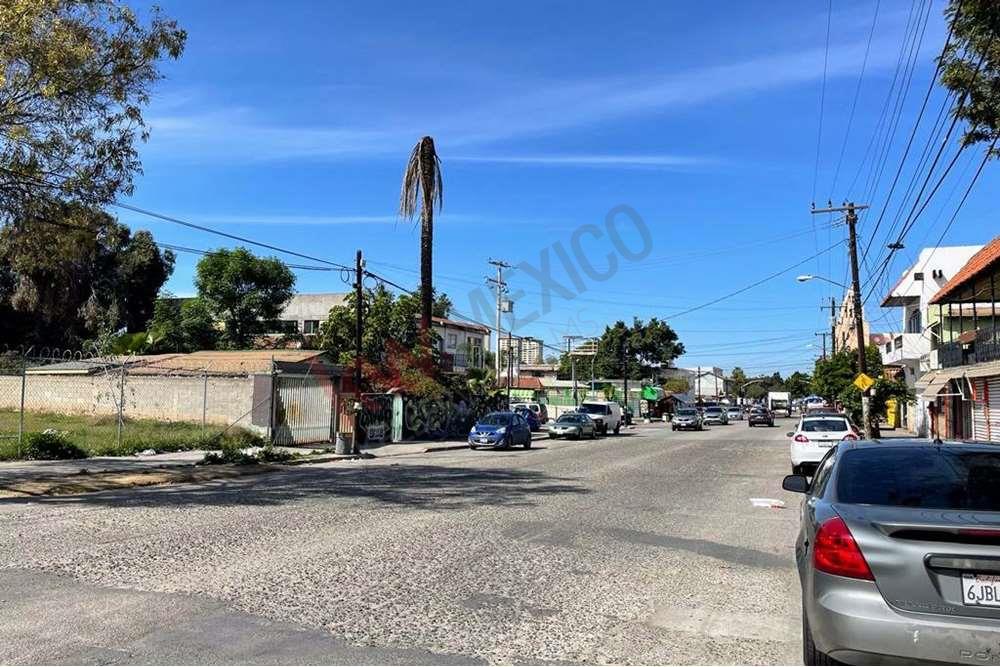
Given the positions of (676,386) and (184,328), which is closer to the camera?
(184,328)

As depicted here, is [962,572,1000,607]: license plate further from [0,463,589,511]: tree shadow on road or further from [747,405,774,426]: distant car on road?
[747,405,774,426]: distant car on road

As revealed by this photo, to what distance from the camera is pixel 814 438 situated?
64.3ft

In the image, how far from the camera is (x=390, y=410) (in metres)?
33.1

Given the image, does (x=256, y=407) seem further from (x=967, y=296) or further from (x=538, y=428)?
(x=967, y=296)

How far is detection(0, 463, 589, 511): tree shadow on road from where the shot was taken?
492 inches

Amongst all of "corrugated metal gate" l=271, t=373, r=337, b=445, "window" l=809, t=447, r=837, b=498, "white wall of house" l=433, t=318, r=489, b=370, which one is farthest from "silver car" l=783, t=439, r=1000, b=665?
"white wall of house" l=433, t=318, r=489, b=370

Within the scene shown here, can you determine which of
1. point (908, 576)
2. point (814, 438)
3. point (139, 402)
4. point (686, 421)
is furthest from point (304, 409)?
point (686, 421)

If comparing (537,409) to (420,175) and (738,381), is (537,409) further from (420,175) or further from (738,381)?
(738,381)

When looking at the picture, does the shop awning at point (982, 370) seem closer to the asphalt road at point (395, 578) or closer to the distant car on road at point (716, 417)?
the asphalt road at point (395, 578)

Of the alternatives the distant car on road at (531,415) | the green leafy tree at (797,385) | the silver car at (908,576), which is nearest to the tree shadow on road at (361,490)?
the silver car at (908,576)

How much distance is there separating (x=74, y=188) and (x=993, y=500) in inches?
594

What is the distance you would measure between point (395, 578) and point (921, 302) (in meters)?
45.7

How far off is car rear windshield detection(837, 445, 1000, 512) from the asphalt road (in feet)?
4.41

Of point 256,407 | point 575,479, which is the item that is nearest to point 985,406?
point 575,479
